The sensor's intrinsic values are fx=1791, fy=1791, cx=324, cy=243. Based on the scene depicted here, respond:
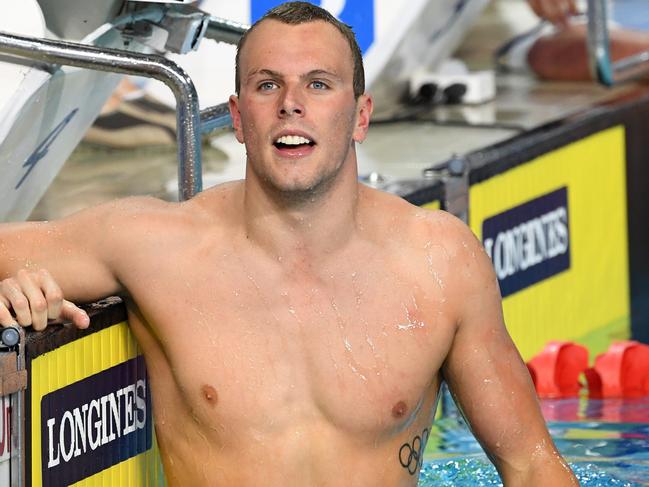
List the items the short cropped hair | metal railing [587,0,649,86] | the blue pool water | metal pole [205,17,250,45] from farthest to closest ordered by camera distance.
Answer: metal railing [587,0,649,86], the blue pool water, metal pole [205,17,250,45], the short cropped hair

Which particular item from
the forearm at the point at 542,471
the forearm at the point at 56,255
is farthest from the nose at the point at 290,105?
the forearm at the point at 542,471

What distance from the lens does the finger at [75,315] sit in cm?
325

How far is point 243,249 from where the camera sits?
3291 mm

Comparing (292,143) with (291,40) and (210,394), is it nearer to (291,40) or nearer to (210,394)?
(291,40)

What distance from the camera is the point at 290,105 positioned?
10.1 feet

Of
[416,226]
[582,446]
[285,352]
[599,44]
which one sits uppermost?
[599,44]

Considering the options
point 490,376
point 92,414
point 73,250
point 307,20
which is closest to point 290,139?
point 307,20

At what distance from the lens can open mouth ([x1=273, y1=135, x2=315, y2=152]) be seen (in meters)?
3.08

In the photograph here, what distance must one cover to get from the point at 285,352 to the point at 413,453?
33 centimetres

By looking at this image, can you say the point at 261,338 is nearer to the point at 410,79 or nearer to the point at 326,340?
the point at 326,340

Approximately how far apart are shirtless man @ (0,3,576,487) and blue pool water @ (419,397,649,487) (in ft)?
3.65

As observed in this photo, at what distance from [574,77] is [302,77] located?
17.0 feet

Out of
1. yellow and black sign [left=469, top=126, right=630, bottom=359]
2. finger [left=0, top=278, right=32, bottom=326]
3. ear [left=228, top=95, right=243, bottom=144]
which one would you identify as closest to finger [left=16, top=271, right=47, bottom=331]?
finger [left=0, top=278, right=32, bottom=326]

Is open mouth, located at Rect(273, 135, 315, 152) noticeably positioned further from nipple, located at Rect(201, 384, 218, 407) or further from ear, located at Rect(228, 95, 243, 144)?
nipple, located at Rect(201, 384, 218, 407)
